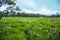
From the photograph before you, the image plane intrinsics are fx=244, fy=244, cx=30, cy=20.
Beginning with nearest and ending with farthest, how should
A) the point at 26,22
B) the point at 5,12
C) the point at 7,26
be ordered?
the point at 5,12
the point at 7,26
the point at 26,22

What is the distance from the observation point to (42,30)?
14.1 metres

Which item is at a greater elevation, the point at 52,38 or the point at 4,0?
the point at 4,0

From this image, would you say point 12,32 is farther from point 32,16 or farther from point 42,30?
point 32,16

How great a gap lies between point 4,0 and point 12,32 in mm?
2448

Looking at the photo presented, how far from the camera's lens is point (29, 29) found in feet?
45.4

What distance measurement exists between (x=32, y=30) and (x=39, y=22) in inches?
50.9

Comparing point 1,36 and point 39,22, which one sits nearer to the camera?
point 1,36

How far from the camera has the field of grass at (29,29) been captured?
13.0 meters

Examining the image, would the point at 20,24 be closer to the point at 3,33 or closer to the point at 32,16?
the point at 3,33

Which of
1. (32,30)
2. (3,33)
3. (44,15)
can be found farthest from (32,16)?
(3,33)

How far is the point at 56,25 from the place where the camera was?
1480cm

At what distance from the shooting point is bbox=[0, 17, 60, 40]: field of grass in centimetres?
1297

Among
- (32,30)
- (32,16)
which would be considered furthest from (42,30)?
(32,16)

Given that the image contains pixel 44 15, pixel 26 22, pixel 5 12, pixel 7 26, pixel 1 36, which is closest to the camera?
pixel 5 12
